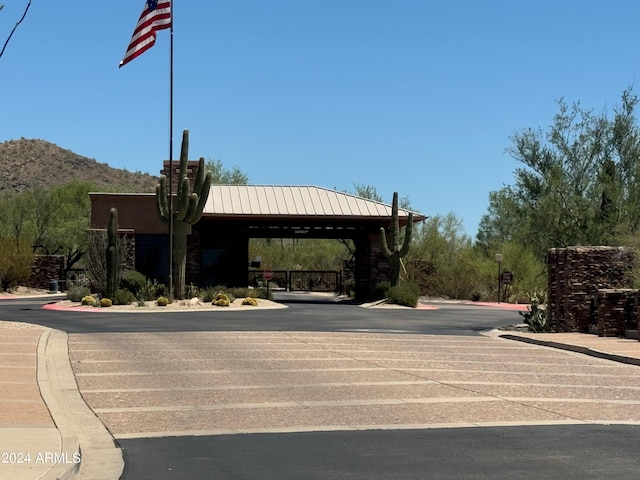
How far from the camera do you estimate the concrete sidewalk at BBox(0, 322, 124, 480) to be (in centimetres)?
774

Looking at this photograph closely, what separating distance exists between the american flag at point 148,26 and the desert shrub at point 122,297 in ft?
29.7

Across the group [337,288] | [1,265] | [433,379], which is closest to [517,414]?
[433,379]

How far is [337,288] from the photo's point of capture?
185 feet

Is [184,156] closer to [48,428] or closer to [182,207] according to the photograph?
[182,207]

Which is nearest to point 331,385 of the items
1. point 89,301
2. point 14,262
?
point 89,301

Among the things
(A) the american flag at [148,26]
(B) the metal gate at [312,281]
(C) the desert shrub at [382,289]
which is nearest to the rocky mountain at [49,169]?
(B) the metal gate at [312,281]

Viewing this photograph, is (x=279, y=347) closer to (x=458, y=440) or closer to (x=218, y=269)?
(x=458, y=440)

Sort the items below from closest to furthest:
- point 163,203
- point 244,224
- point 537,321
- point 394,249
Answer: point 537,321, point 163,203, point 394,249, point 244,224

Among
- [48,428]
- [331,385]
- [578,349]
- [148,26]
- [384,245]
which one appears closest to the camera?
[48,428]

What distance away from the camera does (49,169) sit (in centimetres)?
9488

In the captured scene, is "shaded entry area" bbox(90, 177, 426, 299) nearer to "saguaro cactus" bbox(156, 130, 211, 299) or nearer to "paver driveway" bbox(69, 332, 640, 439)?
"saguaro cactus" bbox(156, 130, 211, 299)

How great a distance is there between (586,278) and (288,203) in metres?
21.6

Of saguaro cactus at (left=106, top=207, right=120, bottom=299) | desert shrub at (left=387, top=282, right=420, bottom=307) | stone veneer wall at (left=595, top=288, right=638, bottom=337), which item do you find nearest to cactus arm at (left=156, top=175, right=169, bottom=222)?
saguaro cactus at (left=106, top=207, right=120, bottom=299)

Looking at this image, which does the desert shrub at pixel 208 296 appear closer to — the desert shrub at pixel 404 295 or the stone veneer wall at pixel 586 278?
the desert shrub at pixel 404 295
